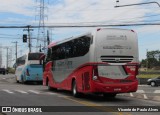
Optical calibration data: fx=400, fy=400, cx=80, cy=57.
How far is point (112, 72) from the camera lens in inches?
775

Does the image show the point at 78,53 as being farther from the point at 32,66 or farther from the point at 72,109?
the point at 32,66

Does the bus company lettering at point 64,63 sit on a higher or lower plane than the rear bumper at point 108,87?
higher

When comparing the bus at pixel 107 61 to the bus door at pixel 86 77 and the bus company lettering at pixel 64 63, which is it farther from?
the bus company lettering at pixel 64 63

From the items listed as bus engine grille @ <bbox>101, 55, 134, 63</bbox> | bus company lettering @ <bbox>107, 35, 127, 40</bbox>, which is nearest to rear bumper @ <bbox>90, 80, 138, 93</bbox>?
bus engine grille @ <bbox>101, 55, 134, 63</bbox>

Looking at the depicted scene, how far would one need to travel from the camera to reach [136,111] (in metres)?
15.2

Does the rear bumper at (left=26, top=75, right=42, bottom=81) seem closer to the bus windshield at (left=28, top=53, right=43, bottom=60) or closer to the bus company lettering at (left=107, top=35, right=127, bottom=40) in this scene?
the bus windshield at (left=28, top=53, right=43, bottom=60)

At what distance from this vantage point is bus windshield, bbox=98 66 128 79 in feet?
64.4

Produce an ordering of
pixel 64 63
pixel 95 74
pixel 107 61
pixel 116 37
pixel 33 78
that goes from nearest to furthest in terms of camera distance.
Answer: pixel 95 74
pixel 107 61
pixel 116 37
pixel 64 63
pixel 33 78

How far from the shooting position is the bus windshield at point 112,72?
1962 cm

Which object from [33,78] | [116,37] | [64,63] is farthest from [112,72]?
[33,78]

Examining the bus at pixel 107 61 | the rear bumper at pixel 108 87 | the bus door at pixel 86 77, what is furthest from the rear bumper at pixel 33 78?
the rear bumper at pixel 108 87

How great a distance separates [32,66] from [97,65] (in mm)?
21043

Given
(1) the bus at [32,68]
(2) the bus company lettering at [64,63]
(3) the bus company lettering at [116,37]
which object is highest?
(3) the bus company lettering at [116,37]

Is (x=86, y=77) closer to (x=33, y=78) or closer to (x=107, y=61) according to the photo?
(x=107, y=61)
